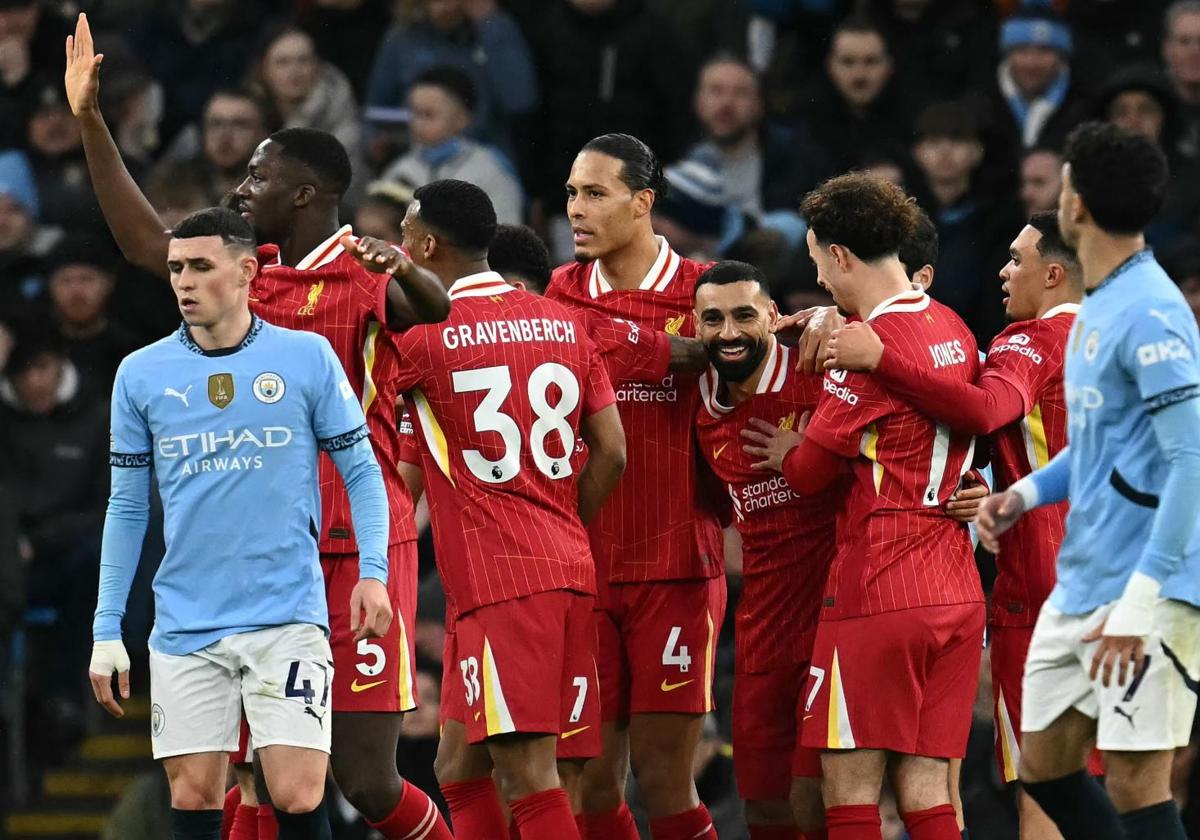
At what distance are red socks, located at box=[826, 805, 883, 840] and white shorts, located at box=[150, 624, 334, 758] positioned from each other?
5.63 ft

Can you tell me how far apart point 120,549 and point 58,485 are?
5.64 meters

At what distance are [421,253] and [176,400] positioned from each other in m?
1.12

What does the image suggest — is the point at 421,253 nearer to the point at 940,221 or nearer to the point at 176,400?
the point at 176,400

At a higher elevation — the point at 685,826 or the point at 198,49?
the point at 198,49

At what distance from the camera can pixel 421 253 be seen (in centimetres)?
731

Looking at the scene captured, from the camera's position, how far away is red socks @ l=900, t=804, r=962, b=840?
6871 millimetres

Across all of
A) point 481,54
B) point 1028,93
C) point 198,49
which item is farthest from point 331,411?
point 198,49

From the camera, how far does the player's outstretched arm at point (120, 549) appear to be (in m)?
6.55

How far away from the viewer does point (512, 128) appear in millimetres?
13078

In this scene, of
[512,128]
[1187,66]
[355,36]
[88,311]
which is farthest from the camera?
[355,36]

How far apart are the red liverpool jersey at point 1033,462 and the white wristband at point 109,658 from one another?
316cm

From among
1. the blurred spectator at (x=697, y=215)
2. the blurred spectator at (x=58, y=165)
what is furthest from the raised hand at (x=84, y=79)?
the blurred spectator at (x=58, y=165)

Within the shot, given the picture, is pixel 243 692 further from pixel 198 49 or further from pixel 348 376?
pixel 198 49

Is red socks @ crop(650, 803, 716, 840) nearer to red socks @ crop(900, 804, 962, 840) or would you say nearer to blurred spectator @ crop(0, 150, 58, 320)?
red socks @ crop(900, 804, 962, 840)
